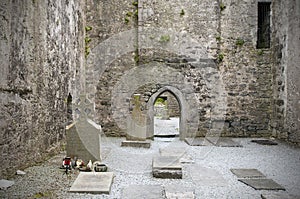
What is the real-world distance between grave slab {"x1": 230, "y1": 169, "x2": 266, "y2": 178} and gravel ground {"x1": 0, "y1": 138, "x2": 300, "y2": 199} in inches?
5.6

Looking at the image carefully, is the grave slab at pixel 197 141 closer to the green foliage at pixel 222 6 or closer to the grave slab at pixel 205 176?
the grave slab at pixel 205 176

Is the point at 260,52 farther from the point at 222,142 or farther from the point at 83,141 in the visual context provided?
the point at 83,141

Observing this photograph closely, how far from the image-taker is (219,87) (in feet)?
36.0

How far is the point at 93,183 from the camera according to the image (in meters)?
4.75

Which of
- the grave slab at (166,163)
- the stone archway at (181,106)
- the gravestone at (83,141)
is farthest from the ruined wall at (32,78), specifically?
the stone archway at (181,106)

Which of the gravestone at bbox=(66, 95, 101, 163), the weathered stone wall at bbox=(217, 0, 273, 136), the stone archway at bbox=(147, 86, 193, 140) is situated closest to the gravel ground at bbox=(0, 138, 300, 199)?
the gravestone at bbox=(66, 95, 101, 163)

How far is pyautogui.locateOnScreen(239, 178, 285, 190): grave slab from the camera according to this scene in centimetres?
484

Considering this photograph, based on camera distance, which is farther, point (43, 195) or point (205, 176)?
point (205, 176)

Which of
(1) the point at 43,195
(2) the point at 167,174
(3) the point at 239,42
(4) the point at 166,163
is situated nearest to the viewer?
(1) the point at 43,195

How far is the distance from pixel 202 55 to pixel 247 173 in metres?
5.89

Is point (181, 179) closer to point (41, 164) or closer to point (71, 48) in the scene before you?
point (41, 164)

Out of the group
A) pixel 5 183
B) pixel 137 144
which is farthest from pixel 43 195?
pixel 137 144

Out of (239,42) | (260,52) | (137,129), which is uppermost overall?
(239,42)

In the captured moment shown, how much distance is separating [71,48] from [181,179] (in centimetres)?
Result: 546
